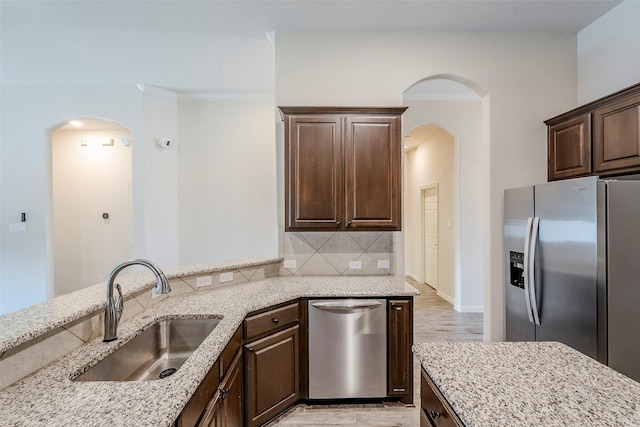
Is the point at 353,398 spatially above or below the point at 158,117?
below

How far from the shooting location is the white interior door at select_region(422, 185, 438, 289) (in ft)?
18.5

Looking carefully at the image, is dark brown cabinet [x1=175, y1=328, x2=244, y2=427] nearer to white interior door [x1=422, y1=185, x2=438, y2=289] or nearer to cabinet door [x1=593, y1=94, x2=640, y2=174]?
cabinet door [x1=593, y1=94, x2=640, y2=174]

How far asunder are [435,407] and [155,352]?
4.87 ft

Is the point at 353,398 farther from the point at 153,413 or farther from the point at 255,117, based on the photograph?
the point at 255,117

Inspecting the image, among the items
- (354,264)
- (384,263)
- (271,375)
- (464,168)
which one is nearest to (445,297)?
(464,168)

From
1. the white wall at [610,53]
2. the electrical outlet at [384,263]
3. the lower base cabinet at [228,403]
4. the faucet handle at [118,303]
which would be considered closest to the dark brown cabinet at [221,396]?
the lower base cabinet at [228,403]

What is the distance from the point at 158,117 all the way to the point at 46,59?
123 centimetres

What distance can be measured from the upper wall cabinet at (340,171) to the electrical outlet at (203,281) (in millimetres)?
767

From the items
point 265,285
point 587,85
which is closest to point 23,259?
point 265,285

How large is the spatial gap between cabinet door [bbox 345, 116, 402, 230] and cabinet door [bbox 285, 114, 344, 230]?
0.09 m

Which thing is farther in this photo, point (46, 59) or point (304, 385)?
point (46, 59)

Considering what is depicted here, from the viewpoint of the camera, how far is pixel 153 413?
0.90 m

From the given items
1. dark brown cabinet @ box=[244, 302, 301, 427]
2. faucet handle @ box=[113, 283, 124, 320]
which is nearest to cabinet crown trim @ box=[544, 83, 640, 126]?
dark brown cabinet @ box=[244, 302, 301, 427]

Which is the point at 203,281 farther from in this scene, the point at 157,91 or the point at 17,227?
the point at 17,227
